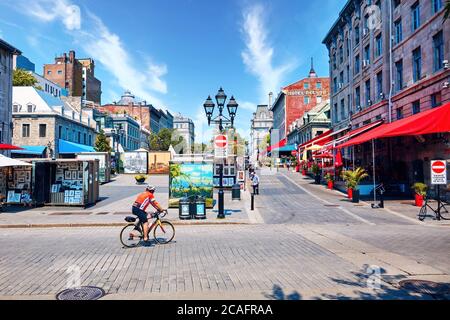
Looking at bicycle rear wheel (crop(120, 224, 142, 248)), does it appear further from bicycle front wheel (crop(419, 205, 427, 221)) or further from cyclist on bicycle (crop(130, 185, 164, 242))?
bicycle front wheel (crop(419, 205, 427, 221))

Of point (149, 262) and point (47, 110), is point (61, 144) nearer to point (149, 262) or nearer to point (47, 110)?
point (47, 110)

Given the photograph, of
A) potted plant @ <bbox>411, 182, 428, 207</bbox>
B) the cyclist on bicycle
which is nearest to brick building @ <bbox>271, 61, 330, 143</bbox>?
potted plant @ <bbox>411, 182, 428, 207</bbox>

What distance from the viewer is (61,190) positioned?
63.3 feet

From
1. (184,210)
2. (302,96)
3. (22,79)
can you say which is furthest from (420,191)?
(302,96)

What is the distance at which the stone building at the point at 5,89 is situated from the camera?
104 feet

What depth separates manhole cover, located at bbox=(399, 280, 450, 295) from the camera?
591 centimetres

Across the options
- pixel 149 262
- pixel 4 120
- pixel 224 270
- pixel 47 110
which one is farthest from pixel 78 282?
pixel 47 110

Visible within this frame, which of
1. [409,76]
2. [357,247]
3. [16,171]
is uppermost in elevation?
[409,76]

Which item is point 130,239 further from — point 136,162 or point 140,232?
point 136,162

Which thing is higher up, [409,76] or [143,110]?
[143,110]

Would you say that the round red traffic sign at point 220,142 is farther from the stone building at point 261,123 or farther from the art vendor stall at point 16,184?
the stone building at point 261,123

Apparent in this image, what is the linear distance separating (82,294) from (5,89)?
34.1 metres

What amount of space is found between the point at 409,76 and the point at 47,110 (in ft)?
138

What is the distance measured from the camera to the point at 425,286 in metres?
6.18
